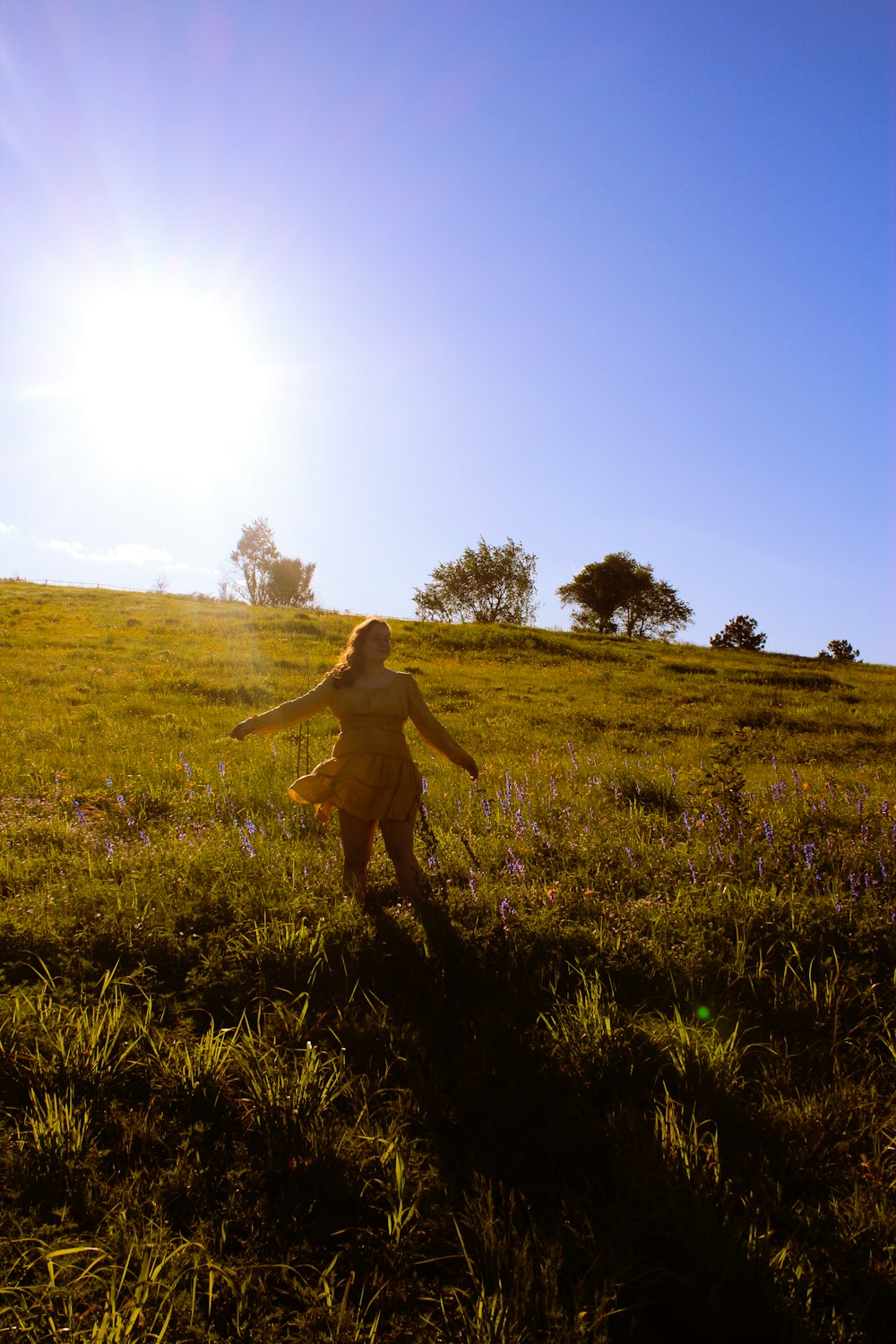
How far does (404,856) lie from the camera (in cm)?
530

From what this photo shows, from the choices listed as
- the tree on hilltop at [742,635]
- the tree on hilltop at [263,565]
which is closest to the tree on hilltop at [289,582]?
the tree on hilltop at [263,565]

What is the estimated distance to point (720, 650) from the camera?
1318 inches

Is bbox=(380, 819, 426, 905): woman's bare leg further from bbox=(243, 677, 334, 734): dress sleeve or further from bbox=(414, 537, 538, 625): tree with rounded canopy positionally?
bbox=(414, 537, 538, 625): tree with rounded canopy

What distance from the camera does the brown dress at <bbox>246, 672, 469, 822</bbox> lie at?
5.21 meters

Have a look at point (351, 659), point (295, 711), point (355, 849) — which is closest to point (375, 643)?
point (351, 659)

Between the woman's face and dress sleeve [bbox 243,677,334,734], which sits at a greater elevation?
the woman's face

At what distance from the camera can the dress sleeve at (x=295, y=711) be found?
17.1ft

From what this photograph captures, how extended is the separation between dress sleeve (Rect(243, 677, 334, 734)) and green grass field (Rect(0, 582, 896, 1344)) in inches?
49.9

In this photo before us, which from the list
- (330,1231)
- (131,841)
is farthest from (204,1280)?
(131,841)

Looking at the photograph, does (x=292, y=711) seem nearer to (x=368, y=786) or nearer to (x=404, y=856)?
(x=368, y=786)

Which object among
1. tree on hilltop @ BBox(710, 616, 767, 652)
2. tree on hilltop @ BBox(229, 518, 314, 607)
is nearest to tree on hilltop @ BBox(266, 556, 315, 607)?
tree on hilltop @ BBox(229, 518, 314, 607)

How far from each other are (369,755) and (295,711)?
66cm

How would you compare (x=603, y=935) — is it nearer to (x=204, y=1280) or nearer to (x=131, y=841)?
(x=204, y=1280)

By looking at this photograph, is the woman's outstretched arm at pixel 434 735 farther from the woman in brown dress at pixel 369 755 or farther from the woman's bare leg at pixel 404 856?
the woman's bare leg at pixel 404 856
